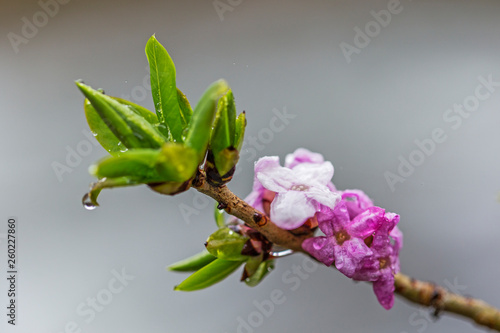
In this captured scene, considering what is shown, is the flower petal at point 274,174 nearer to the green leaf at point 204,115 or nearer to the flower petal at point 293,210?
the flower petal at point 293,210

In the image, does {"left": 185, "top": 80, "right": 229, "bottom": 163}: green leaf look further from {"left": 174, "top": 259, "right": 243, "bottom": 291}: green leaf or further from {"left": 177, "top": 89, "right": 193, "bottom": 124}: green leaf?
{"left": 174, "top": 259, "right": 243, "bottom": 291}: green leaf

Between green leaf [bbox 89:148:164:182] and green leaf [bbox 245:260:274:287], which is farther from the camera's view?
green leaf [bbox 245:260:274:287]

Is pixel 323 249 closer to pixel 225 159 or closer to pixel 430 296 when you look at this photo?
pixel 225 159

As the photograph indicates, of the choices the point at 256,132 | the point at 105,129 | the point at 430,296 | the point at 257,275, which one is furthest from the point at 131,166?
the point at 256,132

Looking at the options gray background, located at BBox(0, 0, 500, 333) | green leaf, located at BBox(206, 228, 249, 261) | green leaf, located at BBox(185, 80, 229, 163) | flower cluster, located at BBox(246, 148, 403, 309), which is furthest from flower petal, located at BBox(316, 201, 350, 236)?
gray background, located at BBox(0, 0, 500, 333)

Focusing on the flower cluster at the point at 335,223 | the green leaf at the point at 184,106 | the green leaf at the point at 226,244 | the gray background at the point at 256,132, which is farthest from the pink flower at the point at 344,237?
the gray background at the point at 256,132
